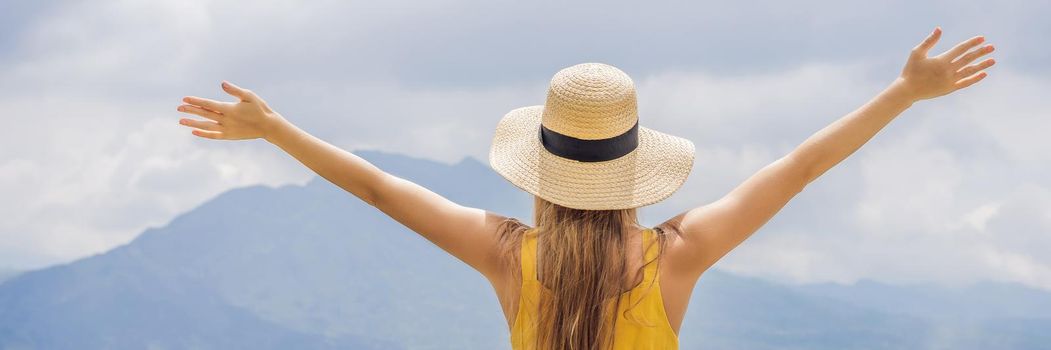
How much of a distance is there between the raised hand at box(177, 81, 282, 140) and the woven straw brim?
65cm

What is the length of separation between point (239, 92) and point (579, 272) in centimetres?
108

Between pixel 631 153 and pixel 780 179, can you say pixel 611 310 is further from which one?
pixel 780 179

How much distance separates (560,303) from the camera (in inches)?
93.0

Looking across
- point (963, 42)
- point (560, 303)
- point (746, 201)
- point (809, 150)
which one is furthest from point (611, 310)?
point (963, 42)

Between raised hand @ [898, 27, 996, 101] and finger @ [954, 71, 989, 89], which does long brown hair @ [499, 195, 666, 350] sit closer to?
raised hand @ [898, 27, 996, 101]

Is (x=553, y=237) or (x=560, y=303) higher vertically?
(x=553, y=237)

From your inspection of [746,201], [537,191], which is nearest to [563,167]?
[537,191]

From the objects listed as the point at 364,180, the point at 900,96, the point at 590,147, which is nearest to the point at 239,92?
the point at 364,180

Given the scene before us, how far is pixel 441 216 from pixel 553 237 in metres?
0.32

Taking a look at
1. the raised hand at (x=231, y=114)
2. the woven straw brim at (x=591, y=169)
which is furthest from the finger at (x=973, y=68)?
the raised hand at (x=231, y=114)

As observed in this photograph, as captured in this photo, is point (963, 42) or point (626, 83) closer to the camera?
point (626, 83)

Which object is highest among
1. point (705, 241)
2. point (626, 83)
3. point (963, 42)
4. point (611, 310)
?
point (963, 42)

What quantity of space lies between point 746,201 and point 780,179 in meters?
0.12

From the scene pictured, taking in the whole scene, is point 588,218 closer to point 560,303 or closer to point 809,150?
point 560,303
